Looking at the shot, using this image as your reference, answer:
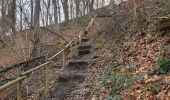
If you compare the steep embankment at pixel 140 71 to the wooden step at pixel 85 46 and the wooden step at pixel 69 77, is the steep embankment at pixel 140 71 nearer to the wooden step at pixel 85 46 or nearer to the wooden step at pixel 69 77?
the wooden step at pixel 69 77

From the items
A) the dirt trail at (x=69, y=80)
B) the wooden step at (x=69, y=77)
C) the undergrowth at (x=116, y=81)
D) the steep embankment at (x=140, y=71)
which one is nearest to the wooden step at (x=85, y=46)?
the dirt trail at (x=69, y=80)

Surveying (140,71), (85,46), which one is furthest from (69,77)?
(85,46)

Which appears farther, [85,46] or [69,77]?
[85,46]

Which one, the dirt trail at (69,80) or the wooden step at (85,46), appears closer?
the dirt trail at (69,80)

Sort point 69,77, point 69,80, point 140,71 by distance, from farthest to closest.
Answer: point 69,77 → point 69,80 → point 140,71

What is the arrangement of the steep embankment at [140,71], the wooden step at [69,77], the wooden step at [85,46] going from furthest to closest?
1. the wooden step at [85,46]
2. the wooden step at [69,77]
3. the steep embankment at [140,71]

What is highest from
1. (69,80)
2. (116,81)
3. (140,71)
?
(140,71)

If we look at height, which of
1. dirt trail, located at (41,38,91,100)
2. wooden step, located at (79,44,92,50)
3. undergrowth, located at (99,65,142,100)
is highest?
wooden step, located at (79,44,92,50)

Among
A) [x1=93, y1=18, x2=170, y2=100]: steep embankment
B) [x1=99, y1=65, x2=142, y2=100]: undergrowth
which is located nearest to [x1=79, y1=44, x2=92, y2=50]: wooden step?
[x1=93, y1=18, x2=170, y2=100]: steep embankment

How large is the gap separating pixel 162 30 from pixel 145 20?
2444 mm

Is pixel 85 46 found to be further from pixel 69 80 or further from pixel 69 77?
pixel 69 80

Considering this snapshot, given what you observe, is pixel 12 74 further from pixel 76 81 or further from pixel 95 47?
pixel 95 47

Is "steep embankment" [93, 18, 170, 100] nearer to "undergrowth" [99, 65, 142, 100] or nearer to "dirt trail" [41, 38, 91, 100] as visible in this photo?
"undergrowth" [99, 65, 142, 100]

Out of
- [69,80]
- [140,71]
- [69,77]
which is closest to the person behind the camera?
[140,71]
